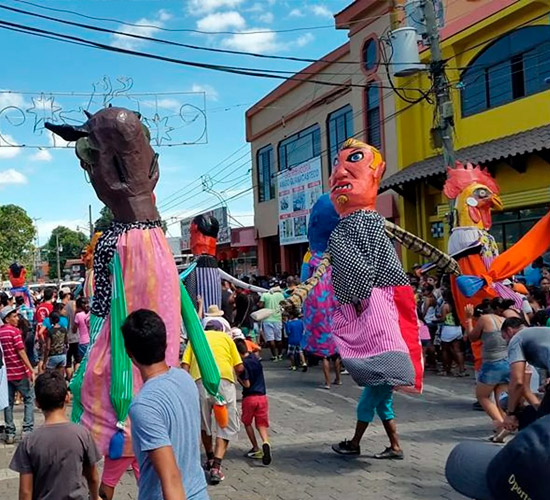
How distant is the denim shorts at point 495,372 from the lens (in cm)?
657

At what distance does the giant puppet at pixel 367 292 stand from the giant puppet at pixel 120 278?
5.10ft

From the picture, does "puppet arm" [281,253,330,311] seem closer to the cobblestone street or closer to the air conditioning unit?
the cobblestone street

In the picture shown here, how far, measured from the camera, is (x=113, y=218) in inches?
181

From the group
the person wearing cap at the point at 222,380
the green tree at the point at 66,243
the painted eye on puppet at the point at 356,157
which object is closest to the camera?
the person wearing cap at the point at 222,380

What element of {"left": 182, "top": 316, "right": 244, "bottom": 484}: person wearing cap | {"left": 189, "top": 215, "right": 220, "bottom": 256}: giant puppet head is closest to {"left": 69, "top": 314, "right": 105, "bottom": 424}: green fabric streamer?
{"left": 182, "top": 316, "right": 244, "bottom": 484}: person wearing cap

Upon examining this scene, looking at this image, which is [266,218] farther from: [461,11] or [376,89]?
[461,11]

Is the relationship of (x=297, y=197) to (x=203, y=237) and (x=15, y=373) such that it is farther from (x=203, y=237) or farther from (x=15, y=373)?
(x=15, y=373)

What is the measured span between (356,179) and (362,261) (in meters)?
0.83

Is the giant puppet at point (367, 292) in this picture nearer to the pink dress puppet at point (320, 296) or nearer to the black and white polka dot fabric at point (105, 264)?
the pink dress puppet at point (320, 296)

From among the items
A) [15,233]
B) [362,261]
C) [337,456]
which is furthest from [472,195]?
[15,233]

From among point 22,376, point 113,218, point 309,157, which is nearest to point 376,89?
point 309,157

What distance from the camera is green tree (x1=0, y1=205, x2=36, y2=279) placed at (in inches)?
1655

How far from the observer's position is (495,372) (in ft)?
21.7

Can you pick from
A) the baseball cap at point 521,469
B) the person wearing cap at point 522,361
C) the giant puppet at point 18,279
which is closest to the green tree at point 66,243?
the giant puppet at point 18,279
